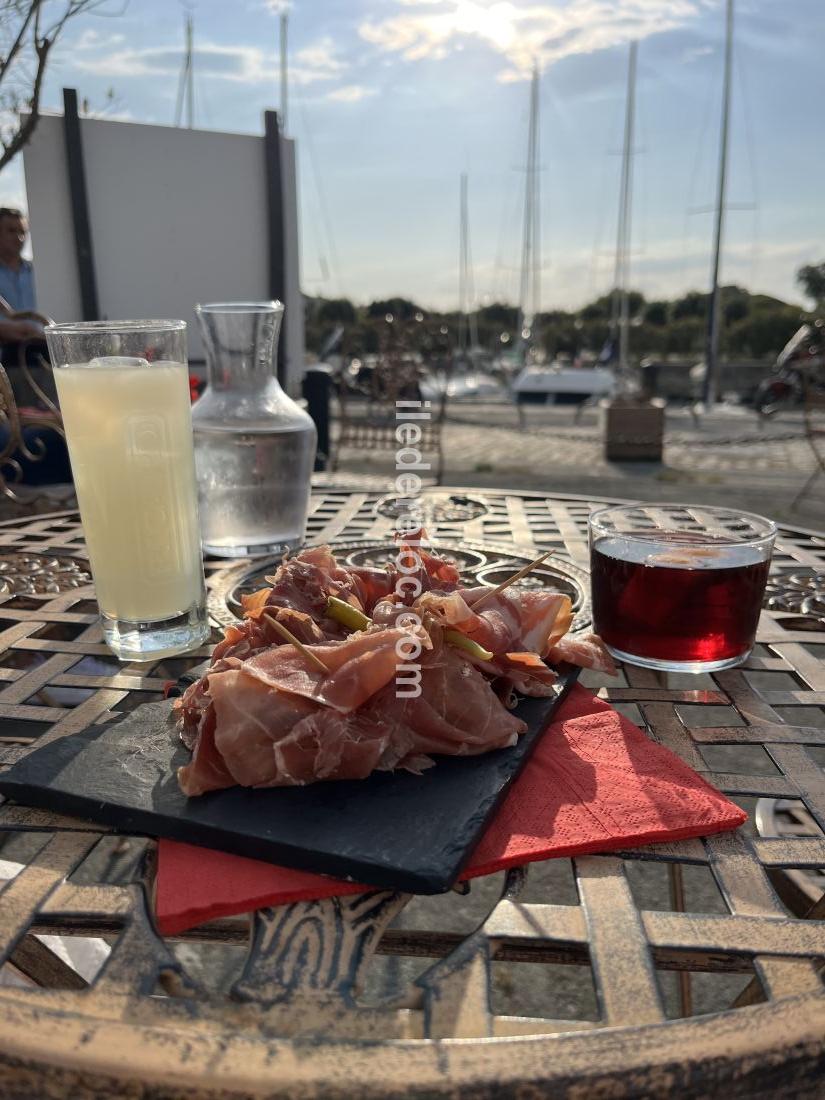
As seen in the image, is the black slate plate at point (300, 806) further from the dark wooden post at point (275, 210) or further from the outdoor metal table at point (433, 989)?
the dark wooden post at point (275, 210)

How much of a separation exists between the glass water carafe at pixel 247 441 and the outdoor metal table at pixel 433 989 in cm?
81

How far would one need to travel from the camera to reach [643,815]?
0.89 metres

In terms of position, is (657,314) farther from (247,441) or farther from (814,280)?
(247,441)

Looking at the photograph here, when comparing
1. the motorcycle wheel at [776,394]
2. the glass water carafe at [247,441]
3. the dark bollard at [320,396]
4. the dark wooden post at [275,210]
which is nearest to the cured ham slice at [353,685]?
the glass water carafe at [247,441]

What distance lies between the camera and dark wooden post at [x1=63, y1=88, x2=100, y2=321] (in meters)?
6.99

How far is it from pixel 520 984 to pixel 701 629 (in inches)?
80.3

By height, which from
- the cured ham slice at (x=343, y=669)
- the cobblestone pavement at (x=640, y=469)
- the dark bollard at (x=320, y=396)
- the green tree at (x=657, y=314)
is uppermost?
the green tree at (x=657, y=314)

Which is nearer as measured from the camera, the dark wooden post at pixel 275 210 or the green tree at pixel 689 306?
the dark wooden post at pixel 275 210

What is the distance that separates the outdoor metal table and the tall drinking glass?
0.24 meters

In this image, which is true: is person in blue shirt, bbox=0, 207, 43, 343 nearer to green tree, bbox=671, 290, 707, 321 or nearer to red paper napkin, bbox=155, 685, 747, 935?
red paper napkin, bbox=155, 685, 747, 935

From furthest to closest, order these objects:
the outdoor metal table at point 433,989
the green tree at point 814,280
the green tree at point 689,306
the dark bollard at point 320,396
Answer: the green tree at point 689,306 < the green tree at point 814,280 < the dark bollard at point 320,396 < the outdoor metal table at point 433,989

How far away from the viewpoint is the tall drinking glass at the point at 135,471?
1290 millimetres

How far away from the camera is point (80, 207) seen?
717 cm

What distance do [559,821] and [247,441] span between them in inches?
47.6
